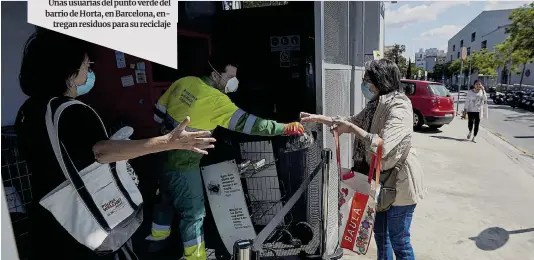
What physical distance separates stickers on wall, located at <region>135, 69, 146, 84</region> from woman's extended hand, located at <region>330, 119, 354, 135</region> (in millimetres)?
2007

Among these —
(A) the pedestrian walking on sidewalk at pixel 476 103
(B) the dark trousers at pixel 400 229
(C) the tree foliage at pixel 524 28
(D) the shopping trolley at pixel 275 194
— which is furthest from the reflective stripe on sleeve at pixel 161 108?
(C) the tree foliage at pixel 524 28

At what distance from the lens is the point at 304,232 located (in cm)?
326

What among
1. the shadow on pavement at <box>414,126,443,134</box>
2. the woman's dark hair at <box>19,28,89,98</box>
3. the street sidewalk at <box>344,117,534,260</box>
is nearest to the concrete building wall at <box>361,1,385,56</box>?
the street sidewalk at <box>344,117,534,260</box>

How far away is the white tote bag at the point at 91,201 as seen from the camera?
1542mm

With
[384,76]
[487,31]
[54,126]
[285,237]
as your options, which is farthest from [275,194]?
[487,31]

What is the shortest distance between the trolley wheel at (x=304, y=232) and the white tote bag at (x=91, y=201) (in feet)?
5.95

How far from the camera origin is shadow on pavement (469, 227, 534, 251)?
3946 mm

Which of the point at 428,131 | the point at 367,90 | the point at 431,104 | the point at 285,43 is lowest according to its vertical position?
the point at 428,131

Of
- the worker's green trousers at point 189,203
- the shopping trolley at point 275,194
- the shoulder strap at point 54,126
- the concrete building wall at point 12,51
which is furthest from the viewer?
the concrete building wall at point 12,51

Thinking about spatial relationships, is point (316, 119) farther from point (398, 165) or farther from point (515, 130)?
point (515, 130)

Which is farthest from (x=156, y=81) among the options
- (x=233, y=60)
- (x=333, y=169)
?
(x=333, y=169)

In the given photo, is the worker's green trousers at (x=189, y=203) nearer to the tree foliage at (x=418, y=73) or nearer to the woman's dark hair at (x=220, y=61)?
the woman's dark hair at (x=220, y=61)

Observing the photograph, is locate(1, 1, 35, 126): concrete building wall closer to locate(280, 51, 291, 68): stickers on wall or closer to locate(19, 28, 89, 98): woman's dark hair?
locate(19, 28, 89, 98): woman's dark hair

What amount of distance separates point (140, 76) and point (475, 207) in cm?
473
